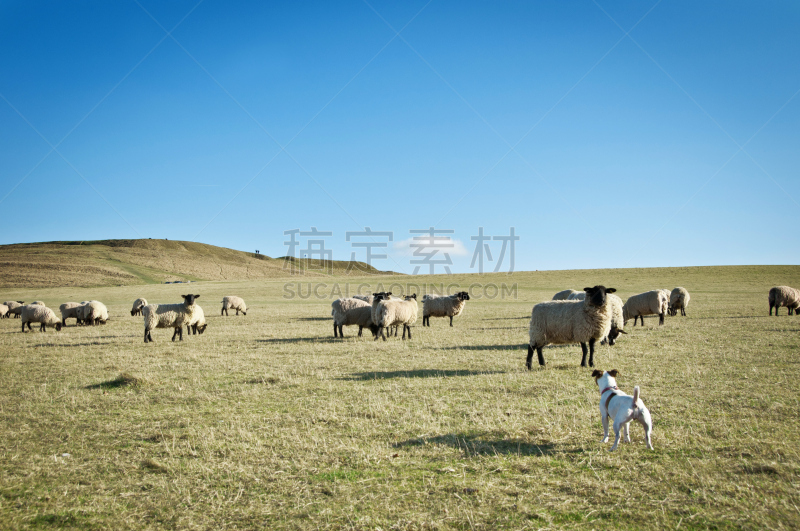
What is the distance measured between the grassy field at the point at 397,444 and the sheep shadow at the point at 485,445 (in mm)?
39

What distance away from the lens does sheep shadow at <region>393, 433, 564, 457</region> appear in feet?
19.7

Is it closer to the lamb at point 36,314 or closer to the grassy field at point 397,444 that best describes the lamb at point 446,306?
the grassy field at point 397,444

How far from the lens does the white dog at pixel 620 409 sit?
18.2 ft

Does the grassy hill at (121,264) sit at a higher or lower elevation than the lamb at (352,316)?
higher

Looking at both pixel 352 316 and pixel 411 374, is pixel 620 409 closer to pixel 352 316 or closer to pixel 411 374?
pixel 411 374

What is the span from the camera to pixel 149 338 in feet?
63.8

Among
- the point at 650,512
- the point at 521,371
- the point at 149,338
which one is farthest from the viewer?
the point at 149,338

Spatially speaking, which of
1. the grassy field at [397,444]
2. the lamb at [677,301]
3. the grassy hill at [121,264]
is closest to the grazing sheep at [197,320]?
the grassy field at [397,444]

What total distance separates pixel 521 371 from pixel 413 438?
5.69 meters

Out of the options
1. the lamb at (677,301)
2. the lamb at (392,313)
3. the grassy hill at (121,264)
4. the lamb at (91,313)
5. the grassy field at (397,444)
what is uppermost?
the grassy hill at (121,264)

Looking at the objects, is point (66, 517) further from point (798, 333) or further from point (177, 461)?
point (798, 333)

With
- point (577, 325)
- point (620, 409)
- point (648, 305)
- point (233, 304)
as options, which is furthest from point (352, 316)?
point (233, 304)

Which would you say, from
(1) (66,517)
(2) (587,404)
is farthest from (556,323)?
(1) (66,517)

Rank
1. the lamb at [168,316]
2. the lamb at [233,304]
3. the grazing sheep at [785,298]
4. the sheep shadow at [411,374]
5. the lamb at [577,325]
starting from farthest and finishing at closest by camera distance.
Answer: the lamb at [233,304] → the grazing sheep at [785,298] → the lamb at [168,316] → the lamb at [577,325] → the sheep shadow at [411,374]
